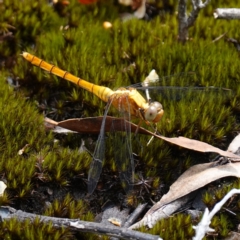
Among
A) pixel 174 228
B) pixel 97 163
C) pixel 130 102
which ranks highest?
pixel 130 102

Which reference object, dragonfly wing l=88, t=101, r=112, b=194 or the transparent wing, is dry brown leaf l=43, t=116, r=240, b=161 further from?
the transparent wing

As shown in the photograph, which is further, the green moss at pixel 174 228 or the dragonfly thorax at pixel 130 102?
the dragonfly thorax at pixel 130 102

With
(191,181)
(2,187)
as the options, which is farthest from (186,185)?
(2,187)

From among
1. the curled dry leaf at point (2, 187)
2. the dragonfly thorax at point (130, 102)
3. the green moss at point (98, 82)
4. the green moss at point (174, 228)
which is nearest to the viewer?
the green moss at point (174, 228)

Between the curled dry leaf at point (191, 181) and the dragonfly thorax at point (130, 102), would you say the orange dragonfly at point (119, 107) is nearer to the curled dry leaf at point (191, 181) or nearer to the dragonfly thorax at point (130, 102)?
the dragonfly thorax at point (130, 102)

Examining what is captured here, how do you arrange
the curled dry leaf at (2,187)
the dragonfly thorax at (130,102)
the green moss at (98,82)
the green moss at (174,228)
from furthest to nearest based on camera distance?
the dragonfly thorax at (130,102) < the green moss at (98,82) < the curled dry leaf at (2,187) < the green moss at (174,228)

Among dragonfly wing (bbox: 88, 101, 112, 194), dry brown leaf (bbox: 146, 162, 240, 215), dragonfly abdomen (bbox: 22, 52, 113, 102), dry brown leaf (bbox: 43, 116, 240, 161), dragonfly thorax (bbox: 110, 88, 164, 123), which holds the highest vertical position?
dragonfly abdomen (bbox: 22, 52, 113, 102)

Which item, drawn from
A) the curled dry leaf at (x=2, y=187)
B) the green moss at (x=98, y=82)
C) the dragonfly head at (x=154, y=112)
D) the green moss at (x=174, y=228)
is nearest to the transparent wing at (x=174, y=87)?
the green moss at (x=98, y=82)

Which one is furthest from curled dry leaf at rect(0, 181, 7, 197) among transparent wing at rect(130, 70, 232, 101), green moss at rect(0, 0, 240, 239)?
transparent wing at rect(130, 70, 232, 101)

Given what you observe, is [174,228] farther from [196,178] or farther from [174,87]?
[174,87]
